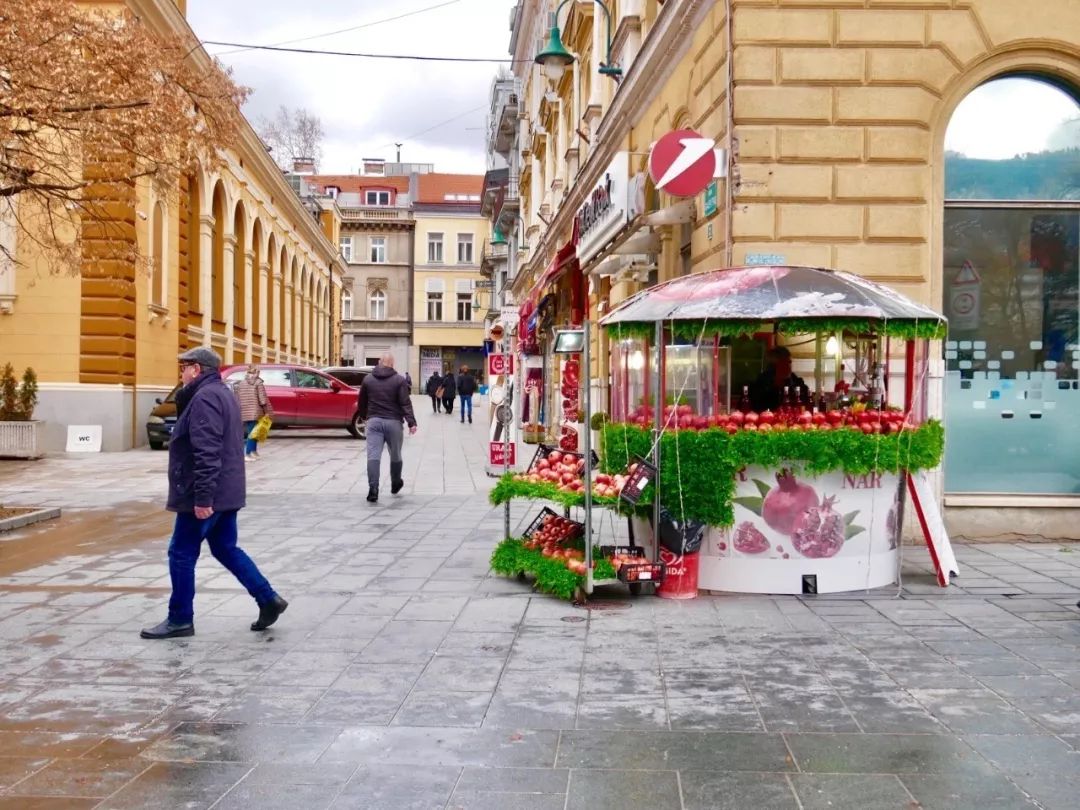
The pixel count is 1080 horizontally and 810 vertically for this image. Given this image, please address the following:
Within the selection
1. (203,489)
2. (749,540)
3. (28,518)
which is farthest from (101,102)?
(749,540)

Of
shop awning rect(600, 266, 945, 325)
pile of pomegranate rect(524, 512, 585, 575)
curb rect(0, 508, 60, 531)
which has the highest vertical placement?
shop awning rect(600, 266, 945, 325)

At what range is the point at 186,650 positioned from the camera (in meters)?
5.98

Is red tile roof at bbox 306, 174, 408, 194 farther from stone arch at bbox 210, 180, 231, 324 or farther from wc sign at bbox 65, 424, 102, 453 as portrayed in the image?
wc sign at bbox 65, 424, 102, 453

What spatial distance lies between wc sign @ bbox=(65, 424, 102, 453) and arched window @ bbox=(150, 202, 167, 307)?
129 inches

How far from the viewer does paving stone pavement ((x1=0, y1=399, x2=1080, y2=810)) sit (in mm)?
A: 3979

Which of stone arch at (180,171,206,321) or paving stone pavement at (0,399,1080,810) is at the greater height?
stone arch at (180,171,206,321)

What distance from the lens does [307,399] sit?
2422cm

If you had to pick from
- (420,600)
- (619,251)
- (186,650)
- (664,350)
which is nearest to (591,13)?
(619,251)

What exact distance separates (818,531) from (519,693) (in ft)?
10.5

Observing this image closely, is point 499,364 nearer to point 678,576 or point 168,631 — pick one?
point 678,576

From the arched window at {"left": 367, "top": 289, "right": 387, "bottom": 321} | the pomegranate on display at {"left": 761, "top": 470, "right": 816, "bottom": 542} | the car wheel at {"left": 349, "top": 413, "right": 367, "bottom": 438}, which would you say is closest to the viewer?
the pomegranate on display at {"left": 761, "top": 470, "right": 816, "bottom": 542}

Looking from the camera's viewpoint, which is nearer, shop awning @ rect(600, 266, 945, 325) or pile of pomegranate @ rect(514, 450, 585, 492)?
shop awning @ rect(600, 266, 945, 325)

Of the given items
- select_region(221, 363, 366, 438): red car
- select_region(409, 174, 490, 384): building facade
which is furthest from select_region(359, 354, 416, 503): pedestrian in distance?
select_region(409, 174, 490, 384): building facade

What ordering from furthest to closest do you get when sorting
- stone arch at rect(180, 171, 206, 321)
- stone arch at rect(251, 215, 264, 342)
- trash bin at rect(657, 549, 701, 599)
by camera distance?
stone arch at rect(251, 215, 264, 342), stone arch at rect(180, 171, 206, 321), trash bin at rect(657, 549, 701, 599)
